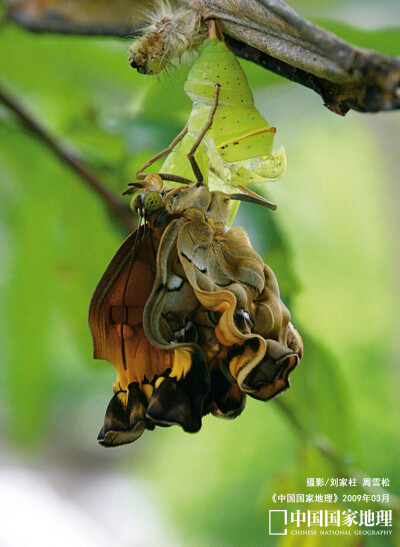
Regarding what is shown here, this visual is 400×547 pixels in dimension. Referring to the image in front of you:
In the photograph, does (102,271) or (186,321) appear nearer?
(186,321)

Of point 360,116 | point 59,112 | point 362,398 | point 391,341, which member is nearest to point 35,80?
point 59,112

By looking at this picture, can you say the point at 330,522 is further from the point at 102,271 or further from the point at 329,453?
the point at 102,271

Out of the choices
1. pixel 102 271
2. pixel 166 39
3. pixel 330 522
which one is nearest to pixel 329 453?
pixel 330 522

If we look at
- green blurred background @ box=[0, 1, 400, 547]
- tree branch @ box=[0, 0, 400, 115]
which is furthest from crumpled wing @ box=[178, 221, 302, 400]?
green blurred background @ box=[0, 1, 400, 547]

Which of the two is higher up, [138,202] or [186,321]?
[138,202]

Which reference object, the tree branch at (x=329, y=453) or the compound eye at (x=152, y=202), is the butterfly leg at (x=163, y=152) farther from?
the tree branch at (x=329, y=453)

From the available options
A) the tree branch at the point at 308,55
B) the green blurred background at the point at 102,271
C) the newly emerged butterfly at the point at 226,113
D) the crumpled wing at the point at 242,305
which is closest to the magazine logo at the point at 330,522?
the green blurred background at the point at 102,271

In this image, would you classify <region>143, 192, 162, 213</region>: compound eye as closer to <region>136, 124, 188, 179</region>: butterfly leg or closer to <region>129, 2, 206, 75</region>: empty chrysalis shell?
<region>136, 124, 188, 179</region>: butterfly leg
